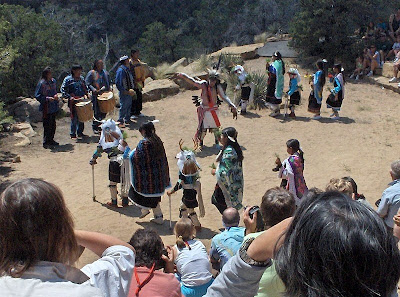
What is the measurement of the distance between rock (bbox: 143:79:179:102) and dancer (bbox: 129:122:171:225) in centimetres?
717

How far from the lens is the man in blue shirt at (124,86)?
38.8 feet

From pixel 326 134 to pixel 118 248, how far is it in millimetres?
9751

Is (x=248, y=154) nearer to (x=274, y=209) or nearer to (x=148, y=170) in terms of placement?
(x=148, y=170)

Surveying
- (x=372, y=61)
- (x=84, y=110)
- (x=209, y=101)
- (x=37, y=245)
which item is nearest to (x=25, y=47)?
(x=84, y=110)

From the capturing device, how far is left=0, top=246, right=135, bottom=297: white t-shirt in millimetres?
1766

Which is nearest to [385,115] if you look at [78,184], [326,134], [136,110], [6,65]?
[326,134]

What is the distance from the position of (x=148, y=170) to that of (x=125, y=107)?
17.1 ft

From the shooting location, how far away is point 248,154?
10469mm

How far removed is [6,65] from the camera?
34.0 feet

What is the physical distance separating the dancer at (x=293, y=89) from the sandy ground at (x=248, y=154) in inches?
12.5

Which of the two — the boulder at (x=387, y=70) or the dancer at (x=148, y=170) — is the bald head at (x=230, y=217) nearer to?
the dancer at (x=148, y=170)

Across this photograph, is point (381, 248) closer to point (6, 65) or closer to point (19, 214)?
point (19, 214)

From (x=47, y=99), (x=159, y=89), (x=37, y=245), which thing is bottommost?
(x=159, y=89)

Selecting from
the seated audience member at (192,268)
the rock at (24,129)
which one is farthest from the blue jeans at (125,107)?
the seated audience member at (192,268)
